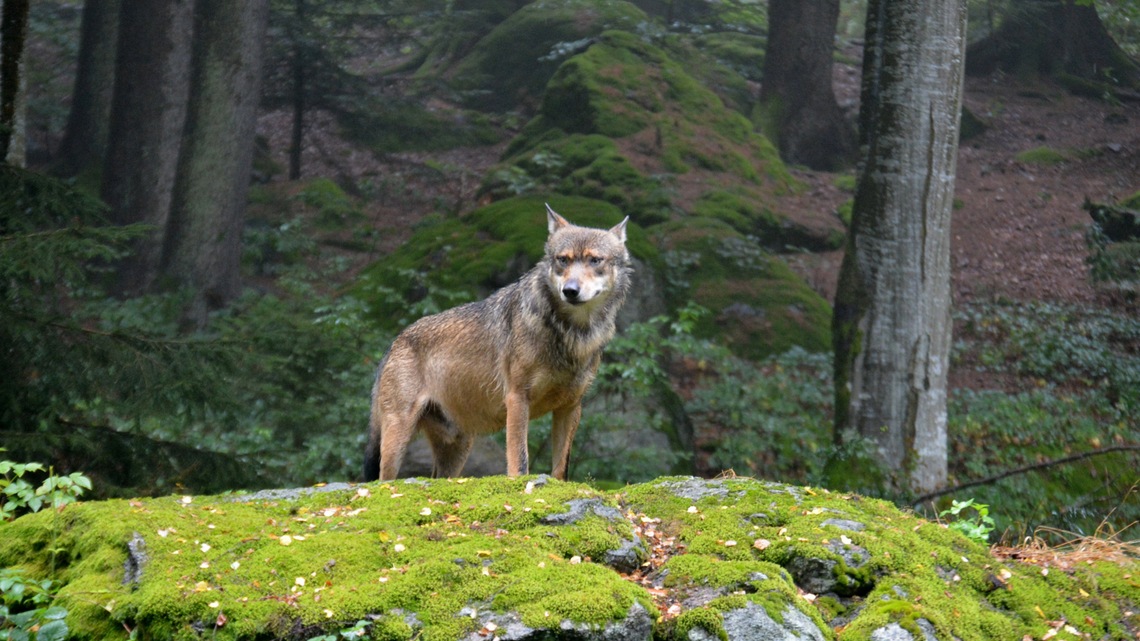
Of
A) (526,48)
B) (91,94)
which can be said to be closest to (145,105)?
(91,94)

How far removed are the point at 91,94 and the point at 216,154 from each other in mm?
5457

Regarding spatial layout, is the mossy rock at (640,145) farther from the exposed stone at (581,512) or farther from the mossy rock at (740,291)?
the exposed stone at (581,512)

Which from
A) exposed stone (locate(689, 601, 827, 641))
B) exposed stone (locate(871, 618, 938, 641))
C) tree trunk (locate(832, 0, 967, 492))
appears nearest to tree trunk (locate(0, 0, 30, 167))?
exposed stone (locate(689, 601, 827, 641))

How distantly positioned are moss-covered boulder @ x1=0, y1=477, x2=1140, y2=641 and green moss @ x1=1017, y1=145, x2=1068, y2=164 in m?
15.9

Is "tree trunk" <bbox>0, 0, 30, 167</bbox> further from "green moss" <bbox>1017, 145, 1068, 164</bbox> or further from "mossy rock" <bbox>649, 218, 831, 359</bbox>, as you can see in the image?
"green moss" <bbox>1017, 145, 1068, 164</bbox>

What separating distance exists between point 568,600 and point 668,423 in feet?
20.4

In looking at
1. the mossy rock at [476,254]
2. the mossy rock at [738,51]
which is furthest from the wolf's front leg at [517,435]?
the mossy rock at [738,51]

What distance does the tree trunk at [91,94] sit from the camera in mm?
15758

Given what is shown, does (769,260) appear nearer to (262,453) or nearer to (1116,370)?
(1116,370)

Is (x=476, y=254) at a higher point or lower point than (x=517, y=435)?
higher

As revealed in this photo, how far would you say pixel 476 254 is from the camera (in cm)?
1101

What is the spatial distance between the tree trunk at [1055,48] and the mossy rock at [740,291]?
37.6ft

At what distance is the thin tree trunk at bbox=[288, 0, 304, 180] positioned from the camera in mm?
15625

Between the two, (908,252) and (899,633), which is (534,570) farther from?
(908,252)
